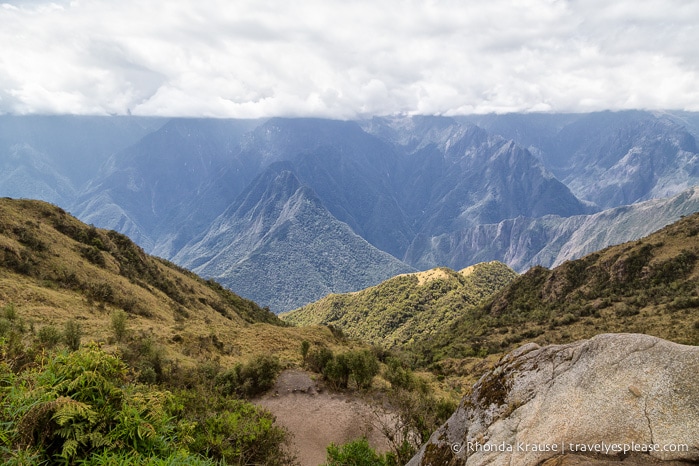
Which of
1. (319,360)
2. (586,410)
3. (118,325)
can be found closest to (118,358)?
(586,410)

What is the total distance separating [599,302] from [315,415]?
46.7 metres

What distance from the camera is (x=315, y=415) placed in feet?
80.8

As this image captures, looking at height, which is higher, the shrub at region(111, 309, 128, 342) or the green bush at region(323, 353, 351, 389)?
the shrub at region(111, 309, 128, 342)

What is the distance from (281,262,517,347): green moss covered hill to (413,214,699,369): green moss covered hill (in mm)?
21322

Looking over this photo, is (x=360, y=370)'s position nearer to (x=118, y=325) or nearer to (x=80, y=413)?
(x=118, y=325)

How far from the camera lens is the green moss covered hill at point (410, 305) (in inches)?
3839

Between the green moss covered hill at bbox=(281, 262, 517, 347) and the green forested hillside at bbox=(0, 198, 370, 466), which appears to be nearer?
the green forested hillside at bbox=(0, 198, 370, 466)

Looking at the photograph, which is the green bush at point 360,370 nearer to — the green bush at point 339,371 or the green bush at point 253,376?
the green bush at point 339,371

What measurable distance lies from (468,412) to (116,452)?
7.05 meters

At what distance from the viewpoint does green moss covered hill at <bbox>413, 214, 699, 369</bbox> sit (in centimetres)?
4094

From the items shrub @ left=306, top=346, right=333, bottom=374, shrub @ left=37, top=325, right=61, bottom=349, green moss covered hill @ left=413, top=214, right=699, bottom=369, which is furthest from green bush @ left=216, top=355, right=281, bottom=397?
green moss covered hill @ left=413, top=214, right=699, bottom=369

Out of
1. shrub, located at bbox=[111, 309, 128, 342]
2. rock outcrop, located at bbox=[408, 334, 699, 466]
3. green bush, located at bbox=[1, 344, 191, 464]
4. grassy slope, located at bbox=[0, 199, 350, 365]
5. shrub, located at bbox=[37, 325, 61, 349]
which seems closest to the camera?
rock outcrop, located at bbox=[408, 334, 699, 466]

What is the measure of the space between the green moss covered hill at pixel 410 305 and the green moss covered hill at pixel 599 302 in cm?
2132

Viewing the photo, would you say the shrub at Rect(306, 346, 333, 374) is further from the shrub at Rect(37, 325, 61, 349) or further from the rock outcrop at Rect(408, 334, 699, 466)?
the rock outcrop at Rect(408, 334, 699, 466)
